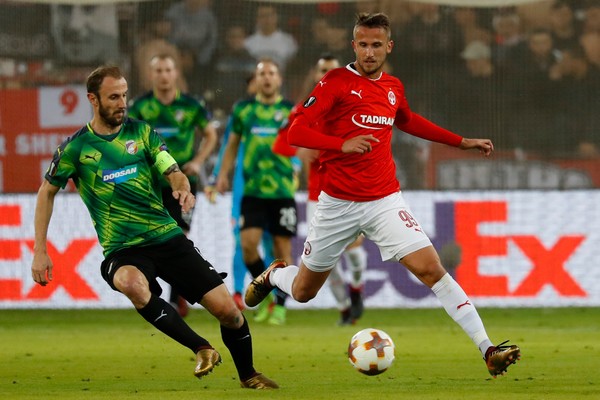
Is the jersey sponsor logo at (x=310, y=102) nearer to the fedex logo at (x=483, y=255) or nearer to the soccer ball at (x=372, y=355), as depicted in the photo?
the soccer ball at (x=372, y=355)

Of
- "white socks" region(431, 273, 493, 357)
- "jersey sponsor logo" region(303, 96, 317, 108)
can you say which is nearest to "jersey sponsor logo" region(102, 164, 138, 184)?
"jersey sponsor logo" region(303, 96, 317, 108)

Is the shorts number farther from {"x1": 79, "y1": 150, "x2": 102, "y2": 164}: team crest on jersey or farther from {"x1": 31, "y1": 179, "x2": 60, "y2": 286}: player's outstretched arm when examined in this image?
{"x1": 31, "y1": 179, "x2": 60, "y2": 286}: player's outstretched arm

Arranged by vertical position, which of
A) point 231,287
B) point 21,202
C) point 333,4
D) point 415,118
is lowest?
point 231,287

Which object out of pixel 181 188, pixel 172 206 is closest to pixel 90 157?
pixel 181 188

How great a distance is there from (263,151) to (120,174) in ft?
17.8

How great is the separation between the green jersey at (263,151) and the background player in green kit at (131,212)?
515 centimetres

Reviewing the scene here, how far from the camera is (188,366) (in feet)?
31.7

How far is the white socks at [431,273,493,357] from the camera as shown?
26.3ft

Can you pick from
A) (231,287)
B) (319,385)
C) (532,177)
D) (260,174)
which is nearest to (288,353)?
(319,385)

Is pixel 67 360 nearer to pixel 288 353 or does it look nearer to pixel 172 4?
pixel 288 353

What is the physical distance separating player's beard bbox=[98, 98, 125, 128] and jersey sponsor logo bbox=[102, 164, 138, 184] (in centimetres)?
27

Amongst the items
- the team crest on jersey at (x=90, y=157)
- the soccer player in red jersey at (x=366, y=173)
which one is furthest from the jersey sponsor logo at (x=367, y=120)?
the team crest on jersey at (x=90, y=157)

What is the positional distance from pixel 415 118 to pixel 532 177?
21.7 ft

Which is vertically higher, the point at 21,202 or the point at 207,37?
the point at 207,37
